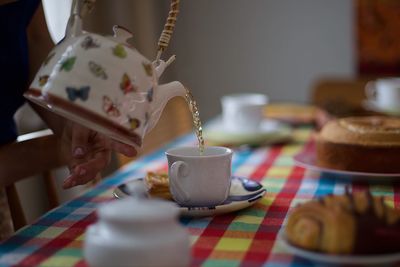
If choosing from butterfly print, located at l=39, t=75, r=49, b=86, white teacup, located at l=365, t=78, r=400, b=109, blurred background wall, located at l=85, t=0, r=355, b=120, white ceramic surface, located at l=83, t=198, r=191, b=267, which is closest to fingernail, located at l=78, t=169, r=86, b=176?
butterfly print, located at l=39, t=75, r=49, b=86

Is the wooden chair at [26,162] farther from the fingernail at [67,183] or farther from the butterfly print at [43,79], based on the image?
the butterfly print at [43,79]

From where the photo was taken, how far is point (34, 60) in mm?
1371

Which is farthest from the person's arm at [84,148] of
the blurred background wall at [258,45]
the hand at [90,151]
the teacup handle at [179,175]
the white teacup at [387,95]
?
the blurred background wall at [258,45]

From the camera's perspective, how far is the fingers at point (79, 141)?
117 centimetres

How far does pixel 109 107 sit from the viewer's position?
827mm

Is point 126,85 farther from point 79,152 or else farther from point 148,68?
point 79,152

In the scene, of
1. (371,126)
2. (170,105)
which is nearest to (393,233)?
(371,126)

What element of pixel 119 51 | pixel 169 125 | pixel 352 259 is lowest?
pixel 169 125

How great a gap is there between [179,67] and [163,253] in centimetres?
279

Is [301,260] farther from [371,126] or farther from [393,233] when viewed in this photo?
[371,126]

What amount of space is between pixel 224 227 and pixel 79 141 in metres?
0.38

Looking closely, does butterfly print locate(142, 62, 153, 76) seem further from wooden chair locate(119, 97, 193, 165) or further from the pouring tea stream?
wooden chair locate(119, 97, 193, 165)

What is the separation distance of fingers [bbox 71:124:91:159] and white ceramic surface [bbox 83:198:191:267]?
1.59ft

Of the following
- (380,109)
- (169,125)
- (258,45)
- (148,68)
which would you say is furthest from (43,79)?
(258,45)
